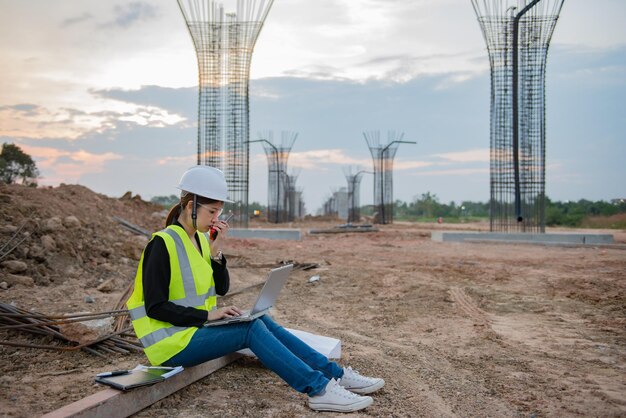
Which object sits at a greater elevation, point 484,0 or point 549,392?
point 484,0

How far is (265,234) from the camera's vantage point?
50.1ft

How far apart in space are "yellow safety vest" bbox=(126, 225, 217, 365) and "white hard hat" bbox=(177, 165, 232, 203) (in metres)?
0.23

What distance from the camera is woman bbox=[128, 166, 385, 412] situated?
2.88 metres

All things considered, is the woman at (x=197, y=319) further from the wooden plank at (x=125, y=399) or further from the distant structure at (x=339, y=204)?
the distant structure at (x=339, y=204)

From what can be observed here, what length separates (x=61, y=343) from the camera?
419 cm

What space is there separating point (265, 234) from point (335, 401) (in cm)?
1243

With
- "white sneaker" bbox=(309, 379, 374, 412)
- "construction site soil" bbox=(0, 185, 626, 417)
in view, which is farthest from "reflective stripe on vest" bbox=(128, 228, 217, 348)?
"white sneaker" bbox=(309, 379, 374, 412)

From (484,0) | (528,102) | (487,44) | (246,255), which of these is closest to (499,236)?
(528,102)

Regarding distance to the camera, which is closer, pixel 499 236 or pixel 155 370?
pixel 155 370

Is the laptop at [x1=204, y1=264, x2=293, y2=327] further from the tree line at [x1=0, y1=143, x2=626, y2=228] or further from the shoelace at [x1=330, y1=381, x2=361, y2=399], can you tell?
the tree line at [x1=0, y1=143, x2=626, y2=228]

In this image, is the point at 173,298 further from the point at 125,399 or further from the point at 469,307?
the point at 469,307

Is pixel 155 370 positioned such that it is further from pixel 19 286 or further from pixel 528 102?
pixel 528 102

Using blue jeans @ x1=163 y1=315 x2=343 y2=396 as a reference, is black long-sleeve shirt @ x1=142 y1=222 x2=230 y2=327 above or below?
above

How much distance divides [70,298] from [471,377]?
4.16 m
